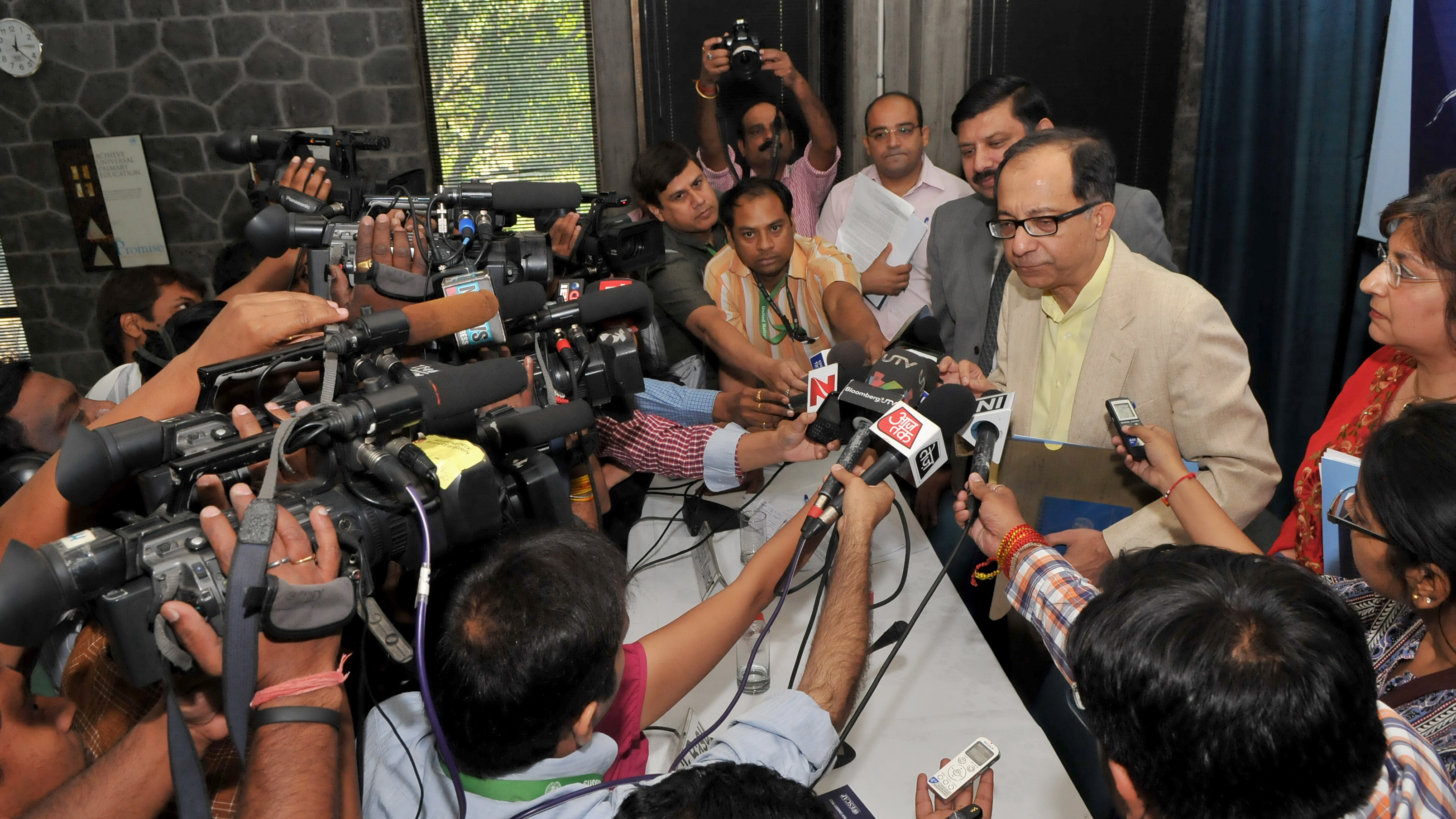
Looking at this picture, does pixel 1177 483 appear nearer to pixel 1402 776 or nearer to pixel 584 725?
pixel 1402 776

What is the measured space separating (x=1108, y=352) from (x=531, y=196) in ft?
4.20

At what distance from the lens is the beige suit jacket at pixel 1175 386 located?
1674 mm

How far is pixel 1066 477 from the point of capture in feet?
5.96

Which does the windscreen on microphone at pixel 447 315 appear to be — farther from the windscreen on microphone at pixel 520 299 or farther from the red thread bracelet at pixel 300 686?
the red thread bracelet at pixel 300 686

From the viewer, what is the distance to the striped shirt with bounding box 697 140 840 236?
3891 mm

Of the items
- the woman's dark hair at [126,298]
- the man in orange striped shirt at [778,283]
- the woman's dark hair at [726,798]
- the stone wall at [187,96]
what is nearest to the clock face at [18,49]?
the stone wall at [187,96]

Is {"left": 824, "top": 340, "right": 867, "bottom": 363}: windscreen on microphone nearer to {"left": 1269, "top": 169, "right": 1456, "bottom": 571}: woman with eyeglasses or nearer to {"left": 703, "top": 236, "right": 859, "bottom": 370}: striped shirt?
{"left": 703, "top": 236, "right": 859, "bottom": 370}: striped shirt

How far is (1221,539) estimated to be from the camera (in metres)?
1.46

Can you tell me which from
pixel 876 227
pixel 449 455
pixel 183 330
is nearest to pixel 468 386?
pixel 449 455

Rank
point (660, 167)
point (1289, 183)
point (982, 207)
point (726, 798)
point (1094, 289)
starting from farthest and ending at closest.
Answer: point (1289, 183) < point (660, 167) < point (982, 207) < point (1094, 289) < point (726, 798)

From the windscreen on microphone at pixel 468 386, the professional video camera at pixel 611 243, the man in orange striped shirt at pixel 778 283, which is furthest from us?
the man in orange striped shirt at pixel 778 283

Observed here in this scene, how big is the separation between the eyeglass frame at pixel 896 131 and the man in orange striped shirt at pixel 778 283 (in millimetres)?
462

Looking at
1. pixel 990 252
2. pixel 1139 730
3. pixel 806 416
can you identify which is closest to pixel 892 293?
pixel 990 252

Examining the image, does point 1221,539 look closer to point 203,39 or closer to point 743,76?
point 743,76
